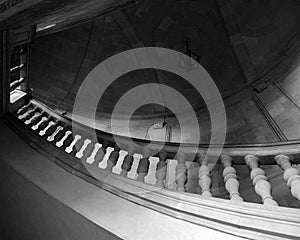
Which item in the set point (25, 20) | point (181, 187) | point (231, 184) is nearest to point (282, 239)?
point (231, 184)

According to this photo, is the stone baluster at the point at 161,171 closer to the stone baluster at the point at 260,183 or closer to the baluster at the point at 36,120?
the stone baluster at the point at 260,183

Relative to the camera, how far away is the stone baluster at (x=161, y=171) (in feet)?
10.1

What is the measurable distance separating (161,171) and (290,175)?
1137 mm

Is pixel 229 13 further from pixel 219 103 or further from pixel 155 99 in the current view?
pixel 155 99

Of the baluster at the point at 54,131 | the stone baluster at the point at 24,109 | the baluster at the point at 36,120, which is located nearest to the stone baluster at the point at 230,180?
the baluster at the point at 54,131

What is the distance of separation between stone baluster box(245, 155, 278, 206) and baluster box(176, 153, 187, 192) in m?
0.56

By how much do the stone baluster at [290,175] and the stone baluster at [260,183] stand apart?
15 cm

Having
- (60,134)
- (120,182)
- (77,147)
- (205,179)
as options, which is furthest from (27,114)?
(205,179)

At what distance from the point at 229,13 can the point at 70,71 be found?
12.5 ft

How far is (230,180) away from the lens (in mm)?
2807

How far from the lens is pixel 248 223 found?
7.35 ft

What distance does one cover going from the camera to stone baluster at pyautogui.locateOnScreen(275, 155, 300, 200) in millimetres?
2445

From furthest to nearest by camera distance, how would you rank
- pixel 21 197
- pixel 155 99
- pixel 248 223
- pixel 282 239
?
pixel 155 99
pixel 21 197
pixel 248 223
pixel 282 239

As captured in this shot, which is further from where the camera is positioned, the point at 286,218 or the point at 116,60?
the point at 116,60
